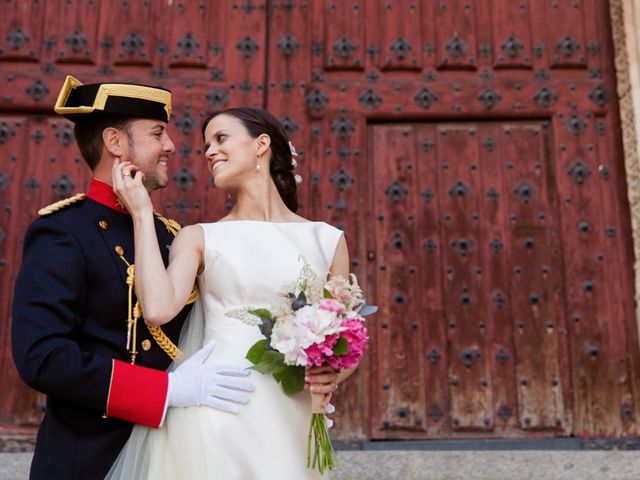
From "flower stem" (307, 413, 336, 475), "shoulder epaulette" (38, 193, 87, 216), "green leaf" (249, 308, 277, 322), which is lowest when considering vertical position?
"flower stem" (307, 413, 336, 475)

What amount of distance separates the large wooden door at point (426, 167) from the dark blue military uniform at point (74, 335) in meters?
1.46

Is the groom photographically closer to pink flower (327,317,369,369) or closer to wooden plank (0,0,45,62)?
pink flower (327,317,369,369)

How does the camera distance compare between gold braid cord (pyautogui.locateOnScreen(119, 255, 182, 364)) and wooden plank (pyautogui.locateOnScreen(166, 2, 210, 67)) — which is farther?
wooden plank (pyautogui.locateOnScreen(166, 2, 210, 67))

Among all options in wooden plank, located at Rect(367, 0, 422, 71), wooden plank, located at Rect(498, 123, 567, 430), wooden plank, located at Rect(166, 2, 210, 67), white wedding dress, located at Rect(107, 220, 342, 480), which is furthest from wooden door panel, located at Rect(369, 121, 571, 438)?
white wedding dress, located at Rect(107, 220, 342, 480)

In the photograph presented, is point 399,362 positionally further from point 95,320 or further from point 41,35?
point 41,35

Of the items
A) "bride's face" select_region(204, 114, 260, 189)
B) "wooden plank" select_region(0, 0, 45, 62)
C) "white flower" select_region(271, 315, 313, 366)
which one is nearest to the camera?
"white flower" select_region(271, 315, 313, 366)

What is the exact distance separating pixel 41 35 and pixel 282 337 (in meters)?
2.53

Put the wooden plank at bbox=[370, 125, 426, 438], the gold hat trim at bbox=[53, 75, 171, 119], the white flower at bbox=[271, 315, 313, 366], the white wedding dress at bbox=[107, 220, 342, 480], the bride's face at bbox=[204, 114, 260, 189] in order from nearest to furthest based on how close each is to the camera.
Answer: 1. the white flower at bbox=[271, 315, 313, 366]
2. the white wedding dress at bbox=[107, 220, 342, 480]
3. the gold hat trim at bbox=[53, 75, 171, 119]
4. the bride's face at bbox=[204, 114, 260, 189]
5. the wooden plank at bbox=[370, 125, 426, 438]

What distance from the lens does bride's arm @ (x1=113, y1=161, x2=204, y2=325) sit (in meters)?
1.88

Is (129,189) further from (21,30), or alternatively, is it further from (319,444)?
(21,30)

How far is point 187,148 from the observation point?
11.7 feet

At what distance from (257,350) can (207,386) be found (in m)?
0.15

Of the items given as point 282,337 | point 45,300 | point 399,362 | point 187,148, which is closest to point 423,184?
point 399,362

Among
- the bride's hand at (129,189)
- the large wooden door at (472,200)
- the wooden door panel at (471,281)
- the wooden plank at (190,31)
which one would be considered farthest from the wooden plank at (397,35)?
the bride's hand at (129,189)
